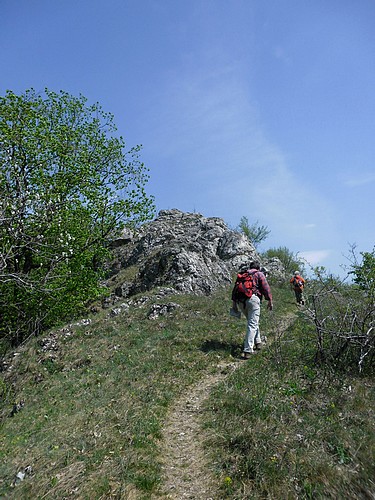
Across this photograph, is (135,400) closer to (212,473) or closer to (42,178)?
(212,473)

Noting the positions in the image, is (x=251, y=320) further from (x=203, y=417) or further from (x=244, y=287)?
(x=203, y=417)

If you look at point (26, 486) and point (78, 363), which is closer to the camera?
point (26, 486)

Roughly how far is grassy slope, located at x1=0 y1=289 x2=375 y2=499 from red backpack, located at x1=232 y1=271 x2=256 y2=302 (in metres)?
1.57

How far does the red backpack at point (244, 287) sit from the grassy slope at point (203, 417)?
1565 millimetres

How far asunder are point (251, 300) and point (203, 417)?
3.82 m

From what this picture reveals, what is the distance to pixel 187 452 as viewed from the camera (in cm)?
602

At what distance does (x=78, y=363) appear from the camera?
1185 centimetres

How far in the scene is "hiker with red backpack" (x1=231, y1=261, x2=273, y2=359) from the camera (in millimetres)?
9773

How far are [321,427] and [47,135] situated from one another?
1733 cm

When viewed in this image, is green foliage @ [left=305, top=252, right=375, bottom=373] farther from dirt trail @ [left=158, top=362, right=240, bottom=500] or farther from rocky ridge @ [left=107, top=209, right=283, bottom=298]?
rocky ridge @ [left=107, top=209, right=283, bottom=298]

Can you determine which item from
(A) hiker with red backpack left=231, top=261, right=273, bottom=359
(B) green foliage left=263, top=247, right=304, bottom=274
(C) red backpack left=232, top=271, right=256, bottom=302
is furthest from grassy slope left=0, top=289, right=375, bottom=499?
(B) green foliage left=263, top=247, right=304, bottom=274

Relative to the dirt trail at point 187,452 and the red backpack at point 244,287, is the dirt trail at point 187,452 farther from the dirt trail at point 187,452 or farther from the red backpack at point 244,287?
the red backpack at point 244,287

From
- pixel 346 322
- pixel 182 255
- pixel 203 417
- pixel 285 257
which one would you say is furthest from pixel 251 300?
pixel 285 257

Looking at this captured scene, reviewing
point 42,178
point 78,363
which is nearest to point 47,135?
point 42,178
